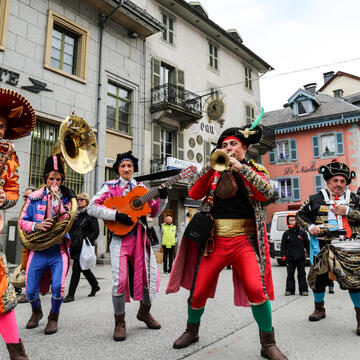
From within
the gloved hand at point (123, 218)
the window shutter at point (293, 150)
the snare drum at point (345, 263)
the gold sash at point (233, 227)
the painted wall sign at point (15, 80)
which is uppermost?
the window shutter at point (293, 150)

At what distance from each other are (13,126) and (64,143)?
1477 mm

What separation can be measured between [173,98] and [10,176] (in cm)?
1430

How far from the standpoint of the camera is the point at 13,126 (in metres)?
3.14

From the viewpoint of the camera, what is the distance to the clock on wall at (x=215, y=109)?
66.4ft

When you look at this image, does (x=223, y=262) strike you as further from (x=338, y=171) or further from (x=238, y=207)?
(x=338, y=171)

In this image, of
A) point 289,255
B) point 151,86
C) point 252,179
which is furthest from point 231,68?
point 252,179

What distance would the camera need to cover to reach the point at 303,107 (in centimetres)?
2956

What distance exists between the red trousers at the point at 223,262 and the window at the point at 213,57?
1952cm

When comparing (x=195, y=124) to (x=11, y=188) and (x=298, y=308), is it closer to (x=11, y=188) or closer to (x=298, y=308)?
(x=298, y=308)

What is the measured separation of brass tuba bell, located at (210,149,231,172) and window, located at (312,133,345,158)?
26.5 m

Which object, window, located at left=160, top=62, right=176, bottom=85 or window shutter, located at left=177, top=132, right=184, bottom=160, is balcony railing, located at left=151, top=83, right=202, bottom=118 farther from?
window shutter, located at left=177, top=132, right=184, bottom=160

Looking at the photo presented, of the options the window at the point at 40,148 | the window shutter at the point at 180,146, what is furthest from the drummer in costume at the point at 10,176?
the window shutter at the point at 180,146

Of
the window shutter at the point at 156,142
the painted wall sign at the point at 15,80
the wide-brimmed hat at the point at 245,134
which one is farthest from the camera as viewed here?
the window shutter at the point at 156,142

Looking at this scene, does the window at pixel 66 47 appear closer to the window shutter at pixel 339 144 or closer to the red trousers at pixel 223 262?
the red trousers at pixel 223 262
